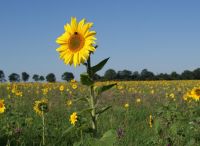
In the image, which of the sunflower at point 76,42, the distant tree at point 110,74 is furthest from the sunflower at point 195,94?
the distant tree at point 110,74

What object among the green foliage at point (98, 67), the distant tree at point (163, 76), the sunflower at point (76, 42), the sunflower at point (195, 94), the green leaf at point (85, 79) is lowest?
the sunflower at point (195, 94)

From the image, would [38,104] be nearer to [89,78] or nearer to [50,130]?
[50,130]

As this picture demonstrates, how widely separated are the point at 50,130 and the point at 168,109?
1.99m

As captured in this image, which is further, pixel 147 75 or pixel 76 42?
pixel 147 75

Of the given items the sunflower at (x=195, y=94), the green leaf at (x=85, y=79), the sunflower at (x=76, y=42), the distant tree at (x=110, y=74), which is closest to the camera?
the green leaf at (x=85, y=79)

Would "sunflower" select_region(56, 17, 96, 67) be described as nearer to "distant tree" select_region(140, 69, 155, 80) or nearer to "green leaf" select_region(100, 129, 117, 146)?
"green leaf" select_region(100, 129, 117, 146)

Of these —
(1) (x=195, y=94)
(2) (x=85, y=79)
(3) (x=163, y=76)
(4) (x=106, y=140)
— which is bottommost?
(4) (x=106, y=140)

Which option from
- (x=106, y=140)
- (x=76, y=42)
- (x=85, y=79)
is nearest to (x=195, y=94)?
(x=76, y=42)

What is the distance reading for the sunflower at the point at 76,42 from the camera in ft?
8.63

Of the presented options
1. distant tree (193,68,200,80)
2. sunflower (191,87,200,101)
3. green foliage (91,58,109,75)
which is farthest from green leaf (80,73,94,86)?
distant tree (193,68,200,80)

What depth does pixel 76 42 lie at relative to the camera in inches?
110

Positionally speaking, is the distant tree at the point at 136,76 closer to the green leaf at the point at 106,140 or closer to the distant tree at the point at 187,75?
the distant tree at the point at 187,75

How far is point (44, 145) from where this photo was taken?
551 centimetres

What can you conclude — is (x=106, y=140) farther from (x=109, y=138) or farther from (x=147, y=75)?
(x=147, y=75)
